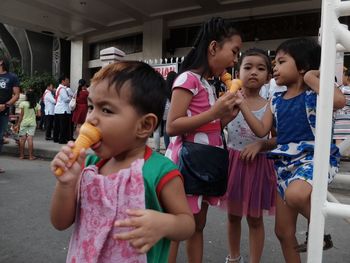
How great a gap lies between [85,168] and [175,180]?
30 cm

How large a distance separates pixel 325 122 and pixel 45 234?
99.5 inches

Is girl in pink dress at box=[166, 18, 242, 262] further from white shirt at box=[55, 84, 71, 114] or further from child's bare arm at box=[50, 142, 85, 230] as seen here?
white shirt at box=[55, 84, 71, 114]

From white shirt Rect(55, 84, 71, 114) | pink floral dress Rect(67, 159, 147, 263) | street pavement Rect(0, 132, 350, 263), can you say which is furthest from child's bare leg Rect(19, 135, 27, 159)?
pink floral dress Rect(67, 159, 147, 263)

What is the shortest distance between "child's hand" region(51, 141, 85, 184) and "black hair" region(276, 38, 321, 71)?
1132 mm

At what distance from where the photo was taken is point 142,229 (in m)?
0.94

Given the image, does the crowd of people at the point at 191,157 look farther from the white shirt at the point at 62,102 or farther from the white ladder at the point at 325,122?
the white shirt at the point at 62,102

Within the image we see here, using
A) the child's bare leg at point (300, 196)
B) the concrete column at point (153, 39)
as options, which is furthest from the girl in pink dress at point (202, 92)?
the concrete column at point (153, 39)

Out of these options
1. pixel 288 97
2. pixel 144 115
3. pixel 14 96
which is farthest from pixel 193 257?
pixel 14 96

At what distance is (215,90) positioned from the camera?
201 cm

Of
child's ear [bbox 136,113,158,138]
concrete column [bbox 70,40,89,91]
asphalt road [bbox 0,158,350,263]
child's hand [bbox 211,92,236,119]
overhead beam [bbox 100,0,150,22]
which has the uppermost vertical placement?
overhead beam [bbox 100,0,150,22]

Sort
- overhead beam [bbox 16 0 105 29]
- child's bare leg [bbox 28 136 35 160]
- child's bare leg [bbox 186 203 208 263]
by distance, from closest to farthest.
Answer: child's bare leg [bbox 186 203 208 263]
child's bare leg [bbox 28 136 35 160]
overhead beam [bbox 16 0 105 29]

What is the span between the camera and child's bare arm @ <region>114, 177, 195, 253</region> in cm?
93

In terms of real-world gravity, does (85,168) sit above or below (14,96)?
below

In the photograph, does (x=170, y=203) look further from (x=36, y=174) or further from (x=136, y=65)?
(x=36, y=174)
